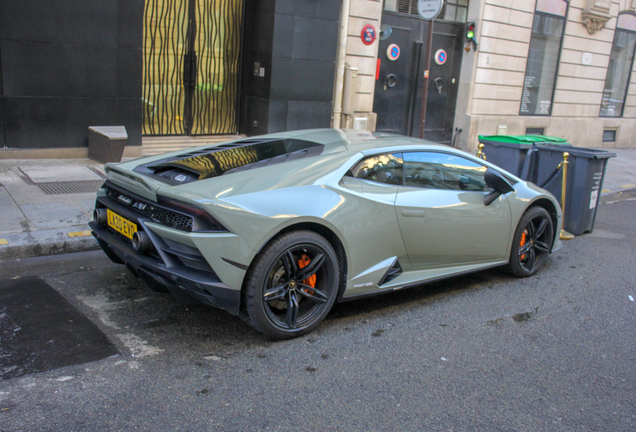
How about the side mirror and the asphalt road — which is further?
the side mirror

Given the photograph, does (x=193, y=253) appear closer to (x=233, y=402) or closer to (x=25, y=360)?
(x=233, y=402)

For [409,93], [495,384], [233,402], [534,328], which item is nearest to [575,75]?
[409,93]

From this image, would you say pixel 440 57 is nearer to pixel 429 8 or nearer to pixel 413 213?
pixel 429 8

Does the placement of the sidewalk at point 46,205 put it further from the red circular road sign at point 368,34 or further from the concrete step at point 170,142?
the red circular road sign at point 368,34

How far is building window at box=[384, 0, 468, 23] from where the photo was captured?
12797mm

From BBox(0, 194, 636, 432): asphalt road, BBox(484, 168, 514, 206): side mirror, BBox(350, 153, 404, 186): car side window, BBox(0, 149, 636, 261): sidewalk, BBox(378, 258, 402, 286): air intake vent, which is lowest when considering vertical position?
BBox(0, 194, 636, 432): asphalt road

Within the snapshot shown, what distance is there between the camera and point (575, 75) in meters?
16.4

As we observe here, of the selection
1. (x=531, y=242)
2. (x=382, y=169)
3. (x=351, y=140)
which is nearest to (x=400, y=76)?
(x=531, y=242)

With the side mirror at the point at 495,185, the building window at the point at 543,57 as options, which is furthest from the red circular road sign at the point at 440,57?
the side mirror at the point at 495,185

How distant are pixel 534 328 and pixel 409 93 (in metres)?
9.86

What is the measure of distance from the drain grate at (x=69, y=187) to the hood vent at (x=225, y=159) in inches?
130

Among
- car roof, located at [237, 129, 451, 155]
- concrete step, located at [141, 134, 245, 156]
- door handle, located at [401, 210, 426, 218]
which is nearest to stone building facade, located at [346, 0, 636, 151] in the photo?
concrete step, located at [141, 134, 245, 156]

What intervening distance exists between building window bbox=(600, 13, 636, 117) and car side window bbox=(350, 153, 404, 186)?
15914 millimetres

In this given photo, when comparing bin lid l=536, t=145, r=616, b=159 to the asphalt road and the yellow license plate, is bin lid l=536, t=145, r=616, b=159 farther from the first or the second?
the yellow license plate
